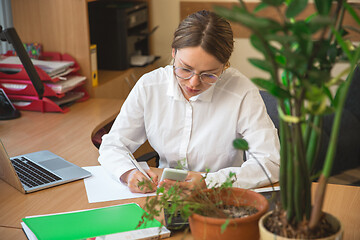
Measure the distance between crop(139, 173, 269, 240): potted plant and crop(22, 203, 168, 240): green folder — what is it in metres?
0.19

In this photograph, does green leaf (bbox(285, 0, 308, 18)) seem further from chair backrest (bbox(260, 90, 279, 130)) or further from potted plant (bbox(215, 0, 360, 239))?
chair backrest (bbox(260, 90, 279, 130))

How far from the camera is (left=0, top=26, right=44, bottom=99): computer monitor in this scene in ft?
7.26

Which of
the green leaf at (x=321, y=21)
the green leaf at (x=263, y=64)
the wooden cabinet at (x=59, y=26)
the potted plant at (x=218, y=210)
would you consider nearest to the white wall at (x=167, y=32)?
the wooden cabinet at (x=59, y=26)

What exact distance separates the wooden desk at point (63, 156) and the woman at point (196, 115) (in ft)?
0.56

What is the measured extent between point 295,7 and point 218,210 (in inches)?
18.2

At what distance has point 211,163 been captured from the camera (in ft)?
5.63

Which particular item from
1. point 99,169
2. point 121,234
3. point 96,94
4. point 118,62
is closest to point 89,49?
point 96,94

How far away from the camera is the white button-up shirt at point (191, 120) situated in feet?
5.47

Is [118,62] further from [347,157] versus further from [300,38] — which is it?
[300,38]

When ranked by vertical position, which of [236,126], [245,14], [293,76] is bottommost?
[236,126]

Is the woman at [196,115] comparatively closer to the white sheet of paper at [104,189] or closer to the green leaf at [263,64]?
the white sheet of paper at [104,189]

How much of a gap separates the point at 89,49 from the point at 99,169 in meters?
1.13

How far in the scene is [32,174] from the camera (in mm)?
1560

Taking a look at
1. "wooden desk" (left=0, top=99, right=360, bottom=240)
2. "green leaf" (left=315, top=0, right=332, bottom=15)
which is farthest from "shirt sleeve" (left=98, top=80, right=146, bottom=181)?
"green leaf" (left=315, top=0, right=332, bottom=15)
